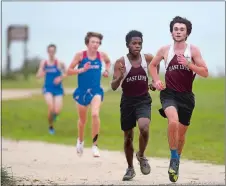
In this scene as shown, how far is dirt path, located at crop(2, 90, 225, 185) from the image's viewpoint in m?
12.6

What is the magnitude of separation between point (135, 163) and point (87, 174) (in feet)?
7.19

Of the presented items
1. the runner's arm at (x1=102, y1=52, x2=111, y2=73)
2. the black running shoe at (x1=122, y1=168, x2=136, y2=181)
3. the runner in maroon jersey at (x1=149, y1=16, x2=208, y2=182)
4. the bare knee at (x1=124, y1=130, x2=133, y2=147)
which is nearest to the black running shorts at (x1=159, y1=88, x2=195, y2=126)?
the runner in maroon jersey at (x1=149, y1=16, x2=208, y2=182)

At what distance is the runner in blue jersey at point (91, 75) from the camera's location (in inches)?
576

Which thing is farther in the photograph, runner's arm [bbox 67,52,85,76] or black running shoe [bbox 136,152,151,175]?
runner's arm [bbox 67,52,85,76]

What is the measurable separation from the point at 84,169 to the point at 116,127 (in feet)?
31.1

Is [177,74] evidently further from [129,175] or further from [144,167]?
[129,175]

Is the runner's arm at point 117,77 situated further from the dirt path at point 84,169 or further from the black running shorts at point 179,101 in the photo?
the dirt path at point 84,169

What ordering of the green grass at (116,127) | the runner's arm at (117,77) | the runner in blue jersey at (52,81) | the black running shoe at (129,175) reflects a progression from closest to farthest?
the runner's arm at (117,77)
the black running shoe at (129,175)
the green grass at (116,127)
the runner in blue jersey at (52,81)

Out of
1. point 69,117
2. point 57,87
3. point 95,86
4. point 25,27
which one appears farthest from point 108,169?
point 25,27

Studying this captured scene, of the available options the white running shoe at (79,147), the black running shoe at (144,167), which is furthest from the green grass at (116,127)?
the black running shoe at (144,167)

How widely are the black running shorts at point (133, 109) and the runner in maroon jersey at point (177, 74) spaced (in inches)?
20.6

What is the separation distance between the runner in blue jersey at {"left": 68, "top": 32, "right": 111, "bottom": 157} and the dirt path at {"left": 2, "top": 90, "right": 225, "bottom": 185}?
55cm

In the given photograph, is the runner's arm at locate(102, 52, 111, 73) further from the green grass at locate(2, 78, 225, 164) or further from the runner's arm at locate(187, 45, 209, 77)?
the runner's arm at locate(187, 45, 209, 77)

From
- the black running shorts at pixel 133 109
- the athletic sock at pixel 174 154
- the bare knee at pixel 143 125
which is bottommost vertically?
the athletic sock at pixel 174 154
